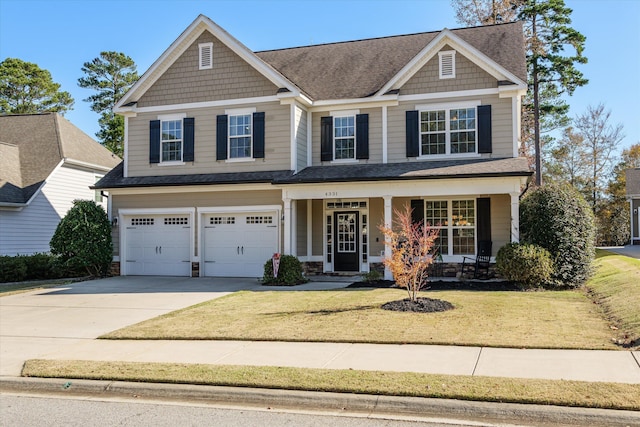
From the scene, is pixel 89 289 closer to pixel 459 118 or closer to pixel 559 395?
pixel 459 118

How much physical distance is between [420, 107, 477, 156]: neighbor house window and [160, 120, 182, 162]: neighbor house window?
843cm

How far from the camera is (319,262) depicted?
19531 millimetres

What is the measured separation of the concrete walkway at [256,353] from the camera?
284 inches

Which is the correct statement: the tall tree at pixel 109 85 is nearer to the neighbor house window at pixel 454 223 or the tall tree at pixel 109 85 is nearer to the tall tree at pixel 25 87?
the tall tree at pixel 25 87

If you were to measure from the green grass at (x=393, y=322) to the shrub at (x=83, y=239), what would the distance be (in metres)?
A: 8.00

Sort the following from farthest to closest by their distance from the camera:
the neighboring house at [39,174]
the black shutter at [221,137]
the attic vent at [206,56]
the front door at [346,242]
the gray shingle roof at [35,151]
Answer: the gray shingle roof at [35,151]
the neighboring house at [39,174]
the attic vent at [206,56]
the black shutter at [221,137]
the front door at [346,242]

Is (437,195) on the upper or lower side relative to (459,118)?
lower

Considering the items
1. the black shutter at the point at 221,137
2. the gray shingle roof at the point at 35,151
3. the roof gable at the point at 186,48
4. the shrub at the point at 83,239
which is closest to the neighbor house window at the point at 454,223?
the roof gable at the point at 186,48

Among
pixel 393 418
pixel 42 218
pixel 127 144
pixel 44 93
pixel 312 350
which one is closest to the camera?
pixel 393 418

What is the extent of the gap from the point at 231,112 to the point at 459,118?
7587mm

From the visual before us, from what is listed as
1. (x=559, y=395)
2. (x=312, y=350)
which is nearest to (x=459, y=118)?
(x=312, y=350)

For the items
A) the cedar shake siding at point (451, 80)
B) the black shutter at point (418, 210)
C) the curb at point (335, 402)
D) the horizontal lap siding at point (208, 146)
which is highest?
the cedar shake siding at point (451, 80)

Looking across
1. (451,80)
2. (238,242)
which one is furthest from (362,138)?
(238,242)

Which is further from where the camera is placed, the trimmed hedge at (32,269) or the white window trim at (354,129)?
the trimmed hedge at (32,269)
